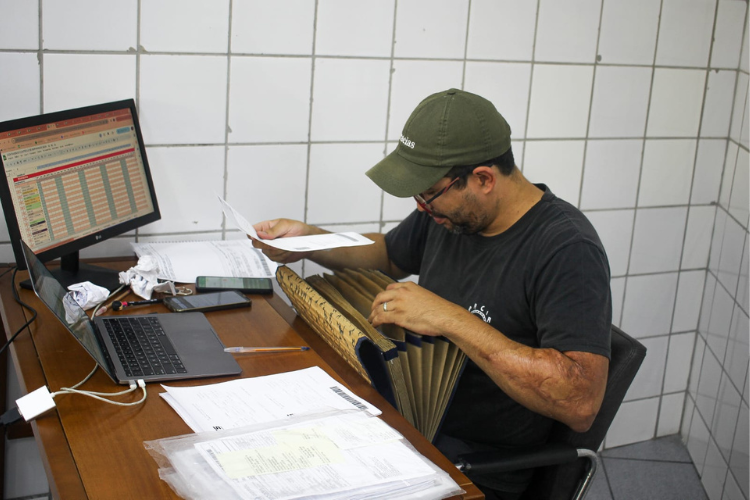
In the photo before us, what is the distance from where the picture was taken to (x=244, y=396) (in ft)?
4.50

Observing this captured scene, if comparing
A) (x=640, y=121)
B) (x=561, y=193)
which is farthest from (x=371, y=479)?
(x=640, y=121)

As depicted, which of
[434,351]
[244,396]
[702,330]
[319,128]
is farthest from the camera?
[702,330]

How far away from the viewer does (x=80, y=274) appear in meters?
1.89

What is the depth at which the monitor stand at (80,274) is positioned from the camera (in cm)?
185

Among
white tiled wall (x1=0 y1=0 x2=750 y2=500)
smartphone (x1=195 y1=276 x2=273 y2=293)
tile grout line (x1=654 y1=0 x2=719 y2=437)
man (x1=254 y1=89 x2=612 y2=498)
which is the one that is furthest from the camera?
tile grout line (x1=654 y1=0 x2=719 y2=437)

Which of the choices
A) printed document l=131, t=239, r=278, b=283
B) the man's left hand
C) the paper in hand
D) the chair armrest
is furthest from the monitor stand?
the chair armrest

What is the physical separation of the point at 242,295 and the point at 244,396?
0.53 m

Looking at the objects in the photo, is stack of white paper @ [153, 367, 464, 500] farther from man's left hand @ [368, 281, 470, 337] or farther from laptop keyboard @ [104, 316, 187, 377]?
man's left hand @ [368, 281, 470, 337]

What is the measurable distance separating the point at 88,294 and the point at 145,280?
0.50ft

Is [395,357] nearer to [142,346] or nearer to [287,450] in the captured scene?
[287,450]

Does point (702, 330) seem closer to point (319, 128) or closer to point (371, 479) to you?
point (319, 128)

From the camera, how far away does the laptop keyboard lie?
146cm

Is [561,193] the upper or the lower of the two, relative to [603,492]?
upper

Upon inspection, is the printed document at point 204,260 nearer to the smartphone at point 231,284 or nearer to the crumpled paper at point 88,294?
the smartphone at point 231,284
